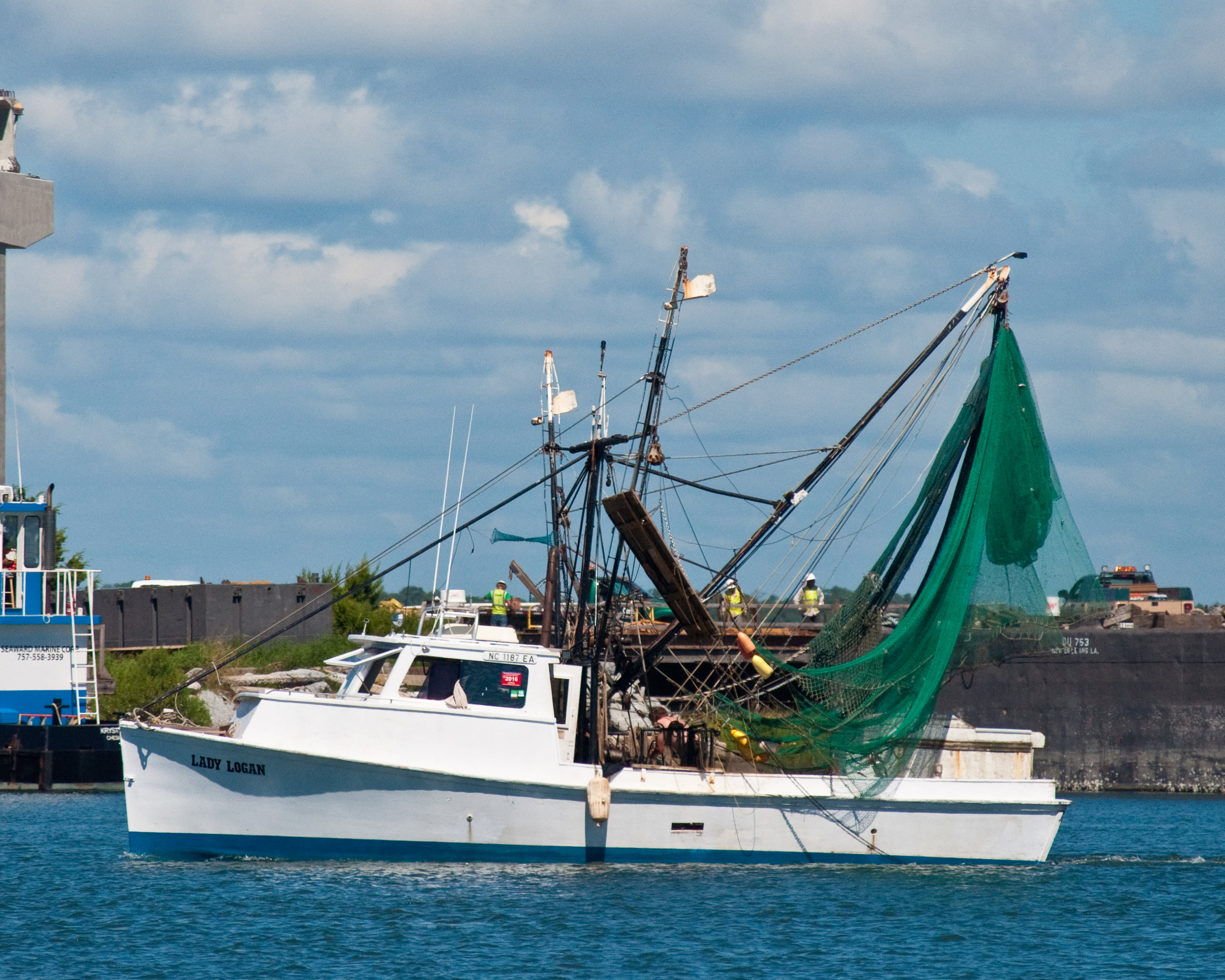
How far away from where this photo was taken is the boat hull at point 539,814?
24.4 meters

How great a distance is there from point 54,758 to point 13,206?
2383 centimetres

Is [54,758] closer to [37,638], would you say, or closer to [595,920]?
[37,638]

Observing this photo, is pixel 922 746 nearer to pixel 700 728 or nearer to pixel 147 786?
pixel 700 728

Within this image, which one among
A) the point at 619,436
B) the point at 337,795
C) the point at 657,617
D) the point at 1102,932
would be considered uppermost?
the point at 619,436

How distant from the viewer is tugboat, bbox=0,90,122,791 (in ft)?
131

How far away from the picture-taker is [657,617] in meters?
40.7

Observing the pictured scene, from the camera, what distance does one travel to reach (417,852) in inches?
968

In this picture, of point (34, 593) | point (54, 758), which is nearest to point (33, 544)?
point (34, 593)

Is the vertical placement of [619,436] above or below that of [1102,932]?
above

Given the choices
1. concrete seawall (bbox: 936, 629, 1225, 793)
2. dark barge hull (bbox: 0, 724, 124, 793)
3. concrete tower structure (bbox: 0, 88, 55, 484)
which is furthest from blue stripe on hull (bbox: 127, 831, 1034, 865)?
concrete tower structure (bbox: 0, 88, 55, 484)

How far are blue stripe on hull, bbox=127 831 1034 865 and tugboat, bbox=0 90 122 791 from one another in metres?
15.2

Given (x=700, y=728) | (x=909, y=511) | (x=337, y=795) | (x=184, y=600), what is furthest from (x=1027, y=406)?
(x=184, y=600)

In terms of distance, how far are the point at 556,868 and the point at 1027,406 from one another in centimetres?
1029

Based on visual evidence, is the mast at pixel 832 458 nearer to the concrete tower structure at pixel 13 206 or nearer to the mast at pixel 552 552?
the mast at pixel 552 552
